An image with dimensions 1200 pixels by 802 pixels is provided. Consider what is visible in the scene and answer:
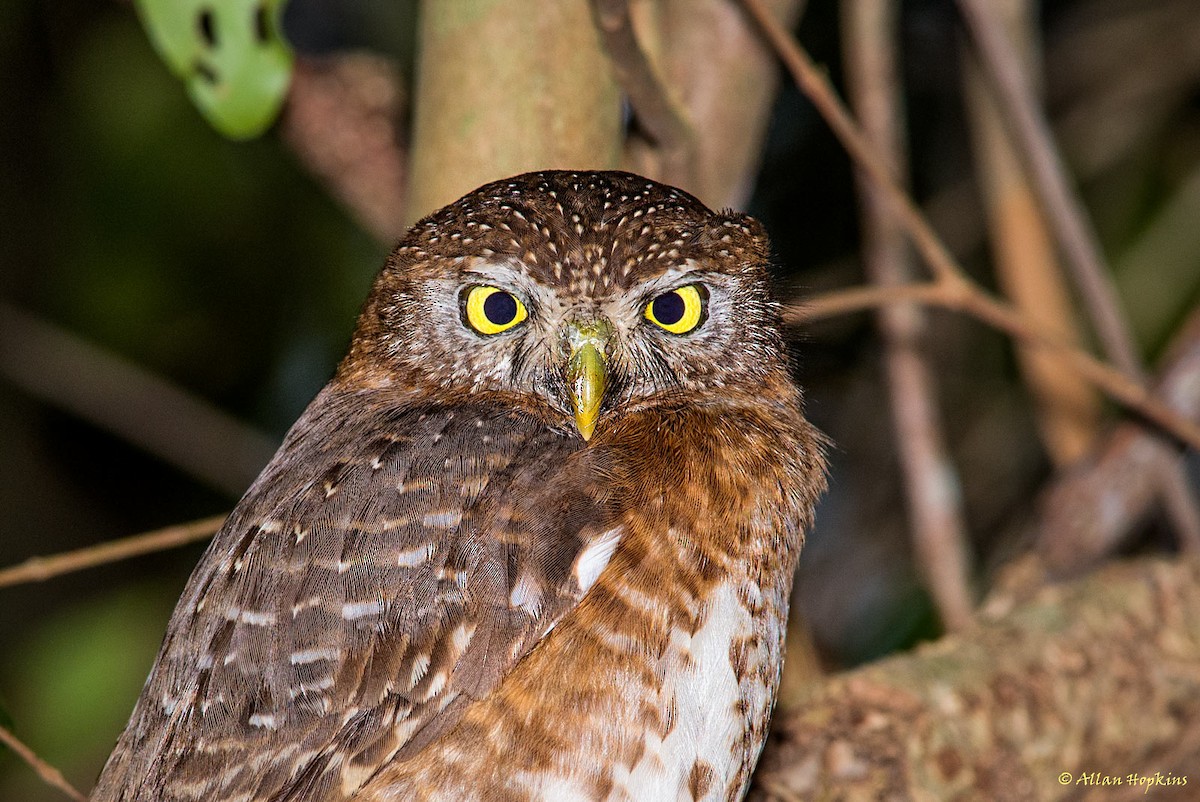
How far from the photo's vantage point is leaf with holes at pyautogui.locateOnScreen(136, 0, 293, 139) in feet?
11.0

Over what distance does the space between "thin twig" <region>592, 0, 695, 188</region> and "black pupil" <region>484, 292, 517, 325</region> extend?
611 millimetres

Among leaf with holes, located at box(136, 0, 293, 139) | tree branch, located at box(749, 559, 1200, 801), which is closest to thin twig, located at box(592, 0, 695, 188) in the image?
leaf with holes, located at box(136, 0, 293, 139)

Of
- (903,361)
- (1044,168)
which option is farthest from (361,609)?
(1044,168)

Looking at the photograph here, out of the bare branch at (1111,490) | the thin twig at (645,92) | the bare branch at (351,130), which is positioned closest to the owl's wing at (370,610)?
the thin twig at (645,92)

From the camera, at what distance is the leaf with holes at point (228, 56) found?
3354 millimetres

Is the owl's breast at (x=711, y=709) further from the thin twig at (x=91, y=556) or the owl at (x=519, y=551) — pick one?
the thin twig at (x=91, y=556)

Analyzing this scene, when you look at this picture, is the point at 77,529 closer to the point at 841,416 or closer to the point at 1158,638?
the point at 841,416

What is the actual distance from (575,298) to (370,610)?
2.98 feet

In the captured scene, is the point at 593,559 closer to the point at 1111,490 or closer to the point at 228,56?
the point at 228,56

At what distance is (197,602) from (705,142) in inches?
73.5

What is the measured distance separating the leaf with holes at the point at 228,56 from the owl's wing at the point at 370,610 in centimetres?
107

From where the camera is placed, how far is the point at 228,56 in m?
3.38

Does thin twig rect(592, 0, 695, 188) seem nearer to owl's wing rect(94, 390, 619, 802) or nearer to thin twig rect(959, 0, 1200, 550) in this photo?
owl's wing rect(94, 390, 619, 802)

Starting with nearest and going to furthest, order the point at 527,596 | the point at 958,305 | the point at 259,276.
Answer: the point at 527,596 < the point at 958,305 < the point at 259,276
